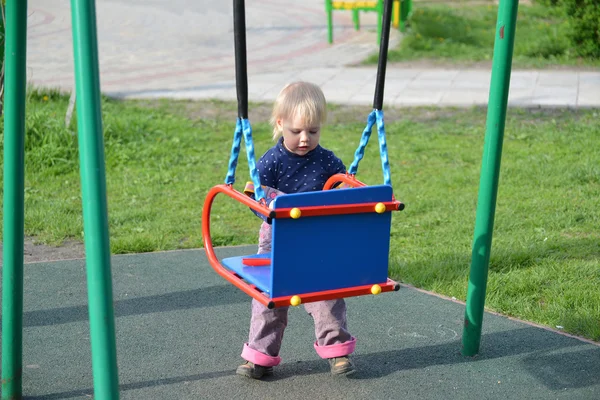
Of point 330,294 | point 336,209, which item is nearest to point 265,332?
point 330,294

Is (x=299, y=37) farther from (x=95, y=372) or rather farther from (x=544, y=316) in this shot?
(x=95, y=372)

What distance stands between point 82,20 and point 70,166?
4453 mm

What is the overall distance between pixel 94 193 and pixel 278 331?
1234 millimetres

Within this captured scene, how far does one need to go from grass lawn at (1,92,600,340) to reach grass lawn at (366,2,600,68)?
135 inches

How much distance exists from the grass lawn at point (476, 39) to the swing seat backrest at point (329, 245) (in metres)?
8.62

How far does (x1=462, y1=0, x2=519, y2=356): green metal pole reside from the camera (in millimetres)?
3137

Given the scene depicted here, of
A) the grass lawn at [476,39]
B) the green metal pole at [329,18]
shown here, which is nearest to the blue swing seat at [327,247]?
the grass lawn at [476,39]

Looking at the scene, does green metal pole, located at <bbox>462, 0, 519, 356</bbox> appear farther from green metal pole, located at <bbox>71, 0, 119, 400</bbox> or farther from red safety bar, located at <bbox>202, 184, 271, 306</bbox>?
green metal pole, located at <bbox>71, 0, 119, 400</bbox>

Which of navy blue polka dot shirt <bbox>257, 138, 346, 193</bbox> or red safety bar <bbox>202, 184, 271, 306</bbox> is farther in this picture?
navy blue polka dot shirt <bbox>257, 138, 346, 193</bbox>

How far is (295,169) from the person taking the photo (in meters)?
3.08

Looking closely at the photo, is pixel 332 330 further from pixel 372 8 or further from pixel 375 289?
pixel 372 8

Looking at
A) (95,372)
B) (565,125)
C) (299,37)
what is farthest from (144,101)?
(95,372)

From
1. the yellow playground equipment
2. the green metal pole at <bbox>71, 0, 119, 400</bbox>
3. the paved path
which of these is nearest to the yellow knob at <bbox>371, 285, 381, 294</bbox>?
the green metal pole at <bbox>71, 0, 119, 400</bbox>

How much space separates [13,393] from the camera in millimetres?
2975
